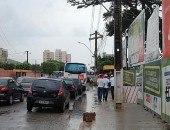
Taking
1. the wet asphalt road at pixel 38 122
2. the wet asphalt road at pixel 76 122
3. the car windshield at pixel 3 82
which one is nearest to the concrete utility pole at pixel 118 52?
the wet asphalt road at pixel 76 122

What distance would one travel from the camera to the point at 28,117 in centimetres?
1588

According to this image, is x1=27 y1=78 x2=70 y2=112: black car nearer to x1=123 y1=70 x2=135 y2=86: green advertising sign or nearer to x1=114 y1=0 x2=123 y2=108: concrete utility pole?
x1=114 y1=0 x2=123 y2=108: concrete utility pole

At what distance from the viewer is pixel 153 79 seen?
15.9 metres

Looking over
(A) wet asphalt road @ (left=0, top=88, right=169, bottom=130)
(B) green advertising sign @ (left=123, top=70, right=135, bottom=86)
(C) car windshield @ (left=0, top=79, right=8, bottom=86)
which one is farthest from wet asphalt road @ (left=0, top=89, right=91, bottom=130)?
(B) green advertising sign @ (left=123, top=70, right=135, bottom=86)

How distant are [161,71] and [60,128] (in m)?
3.99

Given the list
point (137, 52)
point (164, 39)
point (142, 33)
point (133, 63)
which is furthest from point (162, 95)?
point (133, 63)

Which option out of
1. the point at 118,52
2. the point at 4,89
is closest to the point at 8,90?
the point at 4,89

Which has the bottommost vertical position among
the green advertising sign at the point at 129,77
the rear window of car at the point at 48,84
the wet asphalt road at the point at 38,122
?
the wet asphalt road at the point at 38,122

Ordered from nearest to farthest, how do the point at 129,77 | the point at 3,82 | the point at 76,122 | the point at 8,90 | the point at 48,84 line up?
the point at 76,122 < the point at 48,84 < the point at 8,90 < the point at 3,82 < the point at 129,77

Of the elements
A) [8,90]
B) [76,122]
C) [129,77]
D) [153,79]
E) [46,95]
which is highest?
[129,77]

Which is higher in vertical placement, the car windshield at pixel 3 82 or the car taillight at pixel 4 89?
the car windshield at pixel 3 82

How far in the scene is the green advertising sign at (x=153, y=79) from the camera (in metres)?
14.5

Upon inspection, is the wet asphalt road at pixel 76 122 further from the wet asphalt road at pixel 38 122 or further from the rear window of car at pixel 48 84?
the rear window of car at pixel 48 84

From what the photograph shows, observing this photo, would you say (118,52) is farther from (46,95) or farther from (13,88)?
(13,88)
